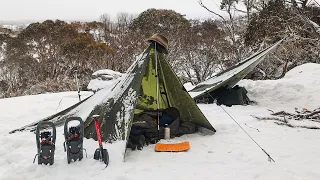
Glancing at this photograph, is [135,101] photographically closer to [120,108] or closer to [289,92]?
[120,108]

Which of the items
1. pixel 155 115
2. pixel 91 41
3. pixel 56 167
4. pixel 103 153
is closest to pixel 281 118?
pixel 155 115

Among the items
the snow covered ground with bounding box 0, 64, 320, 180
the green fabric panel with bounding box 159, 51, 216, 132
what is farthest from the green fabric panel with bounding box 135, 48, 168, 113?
the snow covered ground with bounding box 0, 64, 320, 180

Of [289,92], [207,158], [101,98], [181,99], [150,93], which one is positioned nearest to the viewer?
[207,158]

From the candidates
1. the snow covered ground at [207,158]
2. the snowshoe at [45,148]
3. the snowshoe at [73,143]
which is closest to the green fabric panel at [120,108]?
the snow covered ground at [207,158]

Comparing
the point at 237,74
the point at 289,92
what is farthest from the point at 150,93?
the point at 289,92

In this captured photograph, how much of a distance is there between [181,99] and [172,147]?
1.08m

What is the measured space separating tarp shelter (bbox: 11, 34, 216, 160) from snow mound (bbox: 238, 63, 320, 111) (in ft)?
7.98

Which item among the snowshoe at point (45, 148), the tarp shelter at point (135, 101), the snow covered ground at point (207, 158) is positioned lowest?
the snow covered ground at point (207, 158)

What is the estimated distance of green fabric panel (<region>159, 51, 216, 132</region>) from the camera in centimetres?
500

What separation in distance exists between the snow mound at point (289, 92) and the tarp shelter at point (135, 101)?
243 cm

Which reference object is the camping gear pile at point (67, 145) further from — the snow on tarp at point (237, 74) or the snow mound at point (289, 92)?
the snow mound at point (289, 92)

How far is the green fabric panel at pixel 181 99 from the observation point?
5001 mm

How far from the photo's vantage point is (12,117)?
6.29m

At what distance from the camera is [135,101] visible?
4422 mm
